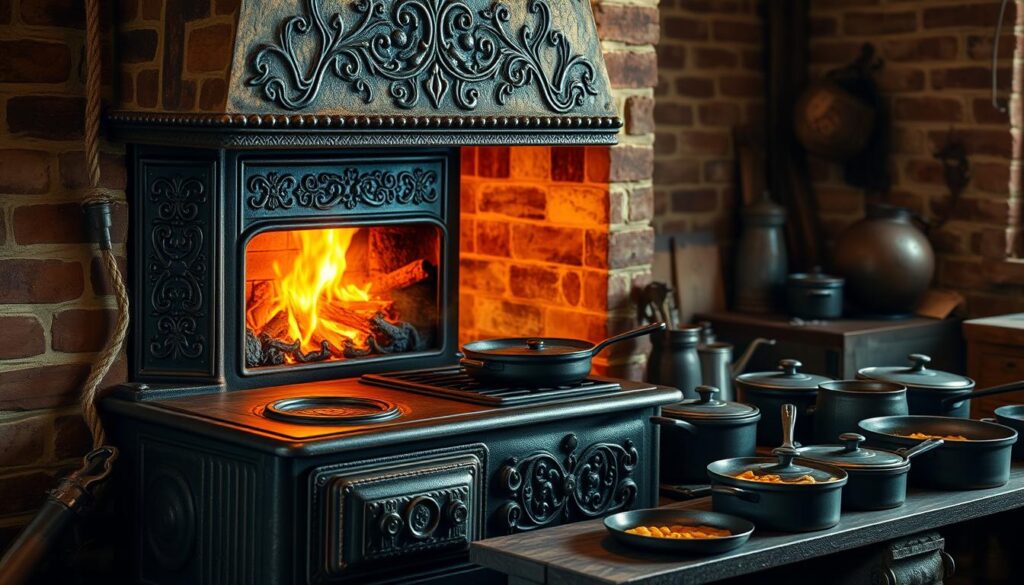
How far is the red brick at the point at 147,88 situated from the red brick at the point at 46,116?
0.45 ft

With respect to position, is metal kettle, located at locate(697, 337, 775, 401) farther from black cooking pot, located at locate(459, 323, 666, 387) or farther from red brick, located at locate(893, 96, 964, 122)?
red brick, located at locate(893, 96, 964, 122)

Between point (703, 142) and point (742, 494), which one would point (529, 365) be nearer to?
point (742, 494)

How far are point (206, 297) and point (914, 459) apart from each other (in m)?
1.60

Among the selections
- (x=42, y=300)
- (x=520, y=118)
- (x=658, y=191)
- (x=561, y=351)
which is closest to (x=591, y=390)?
(x=561, y=351)

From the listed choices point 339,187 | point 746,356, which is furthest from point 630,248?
point 339,187

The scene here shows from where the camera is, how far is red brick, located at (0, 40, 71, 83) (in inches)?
126

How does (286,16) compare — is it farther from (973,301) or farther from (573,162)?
(973,301)

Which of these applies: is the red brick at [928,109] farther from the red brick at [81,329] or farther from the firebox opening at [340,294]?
the red brick at [81,329]

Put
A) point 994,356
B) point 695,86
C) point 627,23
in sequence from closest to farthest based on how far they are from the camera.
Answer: point 627,23 → point 994,356 → point 695,86

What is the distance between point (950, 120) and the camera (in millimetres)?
5043

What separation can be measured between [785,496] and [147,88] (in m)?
1.60

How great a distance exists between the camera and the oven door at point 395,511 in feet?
9.61

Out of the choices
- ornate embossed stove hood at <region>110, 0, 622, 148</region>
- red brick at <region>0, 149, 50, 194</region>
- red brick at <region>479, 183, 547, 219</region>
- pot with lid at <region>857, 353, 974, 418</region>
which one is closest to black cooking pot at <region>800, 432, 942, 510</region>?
pot with lid at <region>857, 353, 974, 418</region>

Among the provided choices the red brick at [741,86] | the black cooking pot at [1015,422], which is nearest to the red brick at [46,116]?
the black cooking pot at [1015,422]
